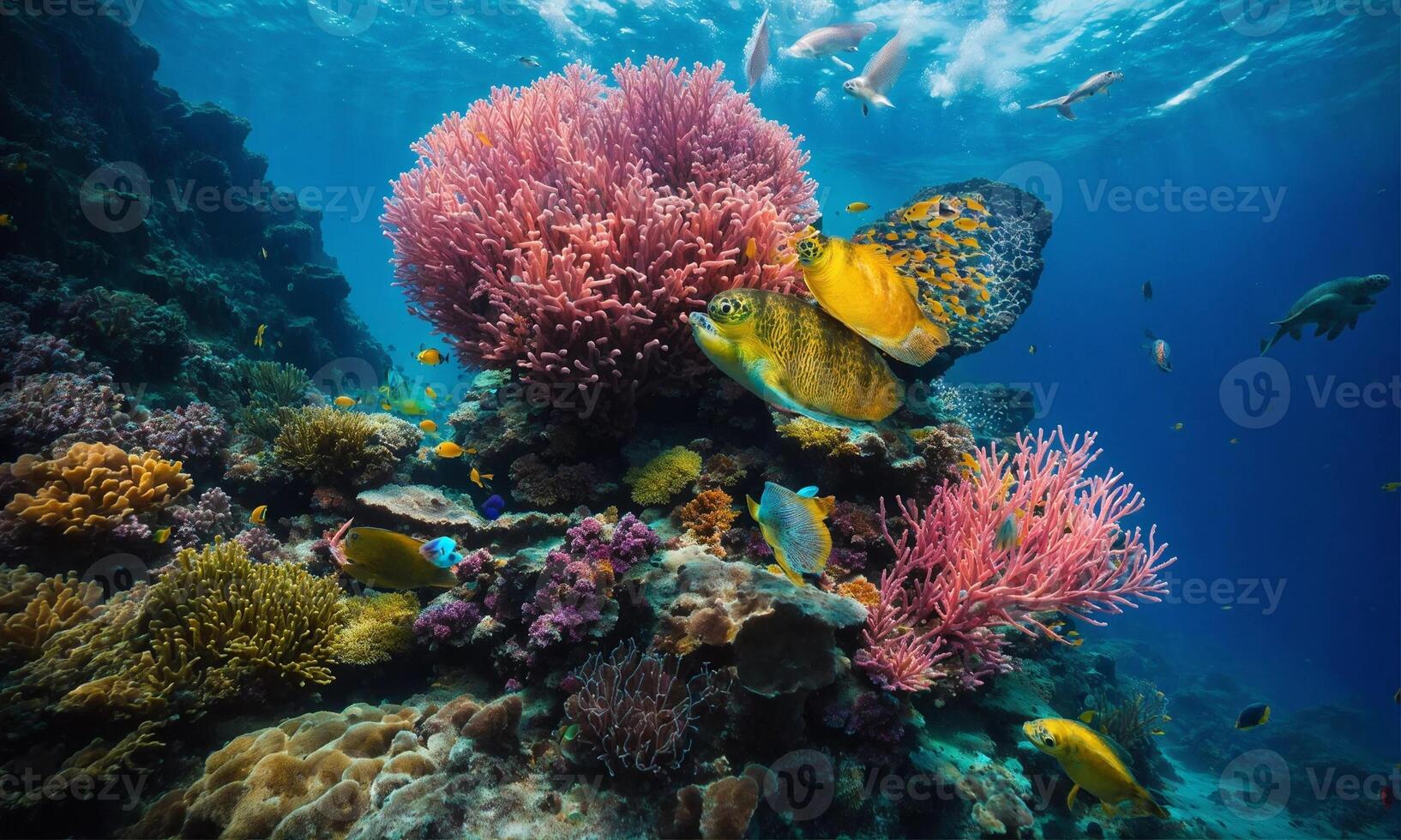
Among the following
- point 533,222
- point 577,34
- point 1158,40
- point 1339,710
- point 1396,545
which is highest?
Result: point 577,34

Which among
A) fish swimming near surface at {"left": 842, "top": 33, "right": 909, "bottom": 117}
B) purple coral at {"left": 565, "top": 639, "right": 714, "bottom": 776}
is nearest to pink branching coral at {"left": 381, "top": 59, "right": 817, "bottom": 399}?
fish swimming near surface at {"left": 842, "top": 33, "right": 909, "bottom": 117}

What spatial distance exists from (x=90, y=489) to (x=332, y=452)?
1.54m

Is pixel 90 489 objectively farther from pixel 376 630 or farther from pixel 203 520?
pixel 376 630

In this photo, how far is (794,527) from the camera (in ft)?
9.29

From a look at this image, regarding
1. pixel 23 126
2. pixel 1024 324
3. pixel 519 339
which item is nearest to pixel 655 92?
pixel 519 339

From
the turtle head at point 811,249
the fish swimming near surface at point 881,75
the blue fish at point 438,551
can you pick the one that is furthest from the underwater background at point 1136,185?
the fish swimming near surface at point 881,75

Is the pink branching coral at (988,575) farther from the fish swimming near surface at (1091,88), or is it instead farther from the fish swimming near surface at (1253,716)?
the fish swimming near surface at (1091,88)

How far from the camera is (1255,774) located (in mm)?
14156

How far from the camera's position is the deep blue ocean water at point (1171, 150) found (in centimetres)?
2177

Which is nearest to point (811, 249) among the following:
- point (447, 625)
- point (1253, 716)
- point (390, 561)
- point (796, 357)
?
point (796, 357)

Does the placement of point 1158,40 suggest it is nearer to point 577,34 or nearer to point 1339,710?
point 577,34

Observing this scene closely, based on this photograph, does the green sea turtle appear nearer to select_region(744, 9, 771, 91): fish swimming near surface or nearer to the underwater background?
the underwater background

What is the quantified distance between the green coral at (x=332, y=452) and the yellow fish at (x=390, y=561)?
2.11 metres

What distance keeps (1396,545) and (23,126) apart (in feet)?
278
